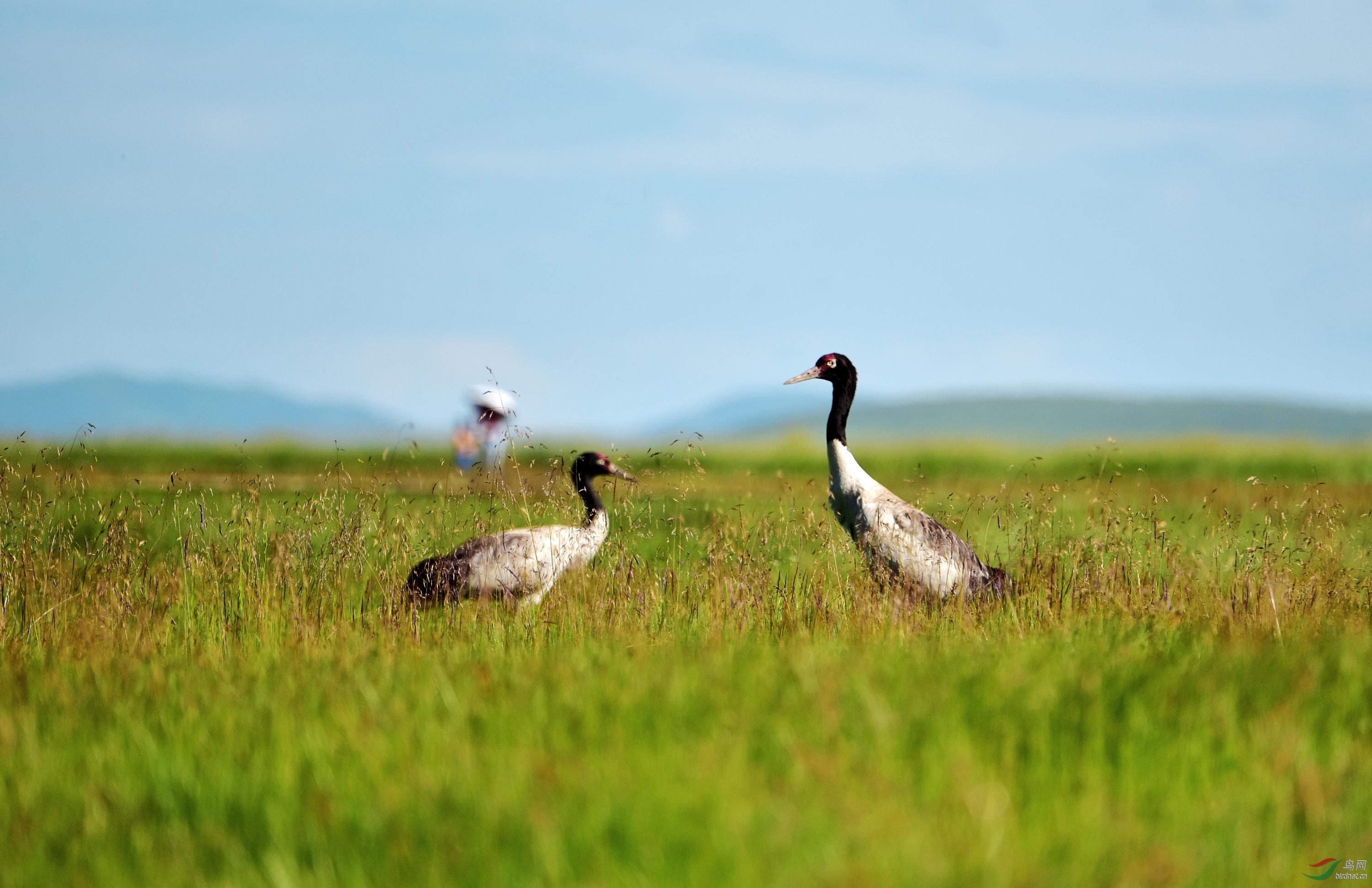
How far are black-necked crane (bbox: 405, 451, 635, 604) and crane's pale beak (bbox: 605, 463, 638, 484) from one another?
69 millimetres

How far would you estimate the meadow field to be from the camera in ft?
11.2

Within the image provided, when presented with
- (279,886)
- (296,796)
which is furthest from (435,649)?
(279,886)

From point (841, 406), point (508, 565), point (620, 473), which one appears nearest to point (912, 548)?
point (841, 406)

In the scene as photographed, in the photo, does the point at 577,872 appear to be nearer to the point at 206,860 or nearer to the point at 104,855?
the point at 206,860

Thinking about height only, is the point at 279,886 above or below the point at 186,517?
below

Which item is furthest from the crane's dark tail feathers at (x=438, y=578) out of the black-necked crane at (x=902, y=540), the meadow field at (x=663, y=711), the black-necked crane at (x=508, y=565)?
the black-necked crane at (x=902, y=540)

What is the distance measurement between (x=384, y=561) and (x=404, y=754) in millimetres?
4642

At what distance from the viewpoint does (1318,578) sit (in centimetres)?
824

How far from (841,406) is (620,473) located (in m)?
2.02
